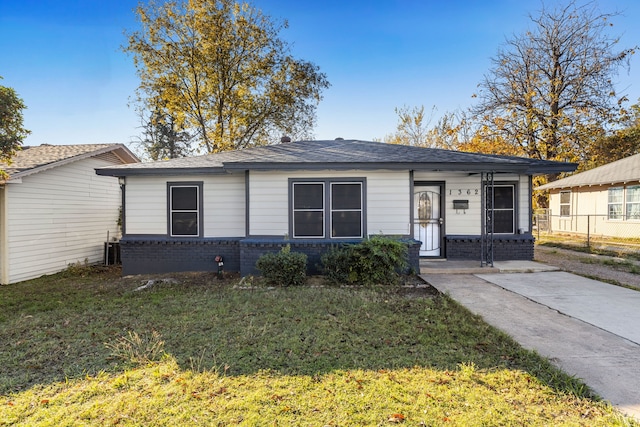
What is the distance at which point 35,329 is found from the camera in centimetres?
407

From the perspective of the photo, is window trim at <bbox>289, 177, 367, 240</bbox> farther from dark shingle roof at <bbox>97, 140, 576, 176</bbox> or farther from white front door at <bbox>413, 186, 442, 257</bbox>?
white front door at <bbox>413, 186, 442, 257</bbox>

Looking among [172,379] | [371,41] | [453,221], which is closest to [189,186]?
[172,379]

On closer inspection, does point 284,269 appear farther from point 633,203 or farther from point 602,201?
point 602,201

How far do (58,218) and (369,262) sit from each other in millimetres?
8583

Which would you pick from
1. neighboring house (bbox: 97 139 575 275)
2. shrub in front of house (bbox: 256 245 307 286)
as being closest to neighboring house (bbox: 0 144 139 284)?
neighboring house (bbox: 97 139 575 275)

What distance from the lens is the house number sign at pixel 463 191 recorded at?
8328mm

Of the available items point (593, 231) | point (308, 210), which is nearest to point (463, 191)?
point (308, 210)

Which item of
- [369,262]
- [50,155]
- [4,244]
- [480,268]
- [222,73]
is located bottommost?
[480,268]

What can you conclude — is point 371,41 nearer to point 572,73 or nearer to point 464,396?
point 464,396

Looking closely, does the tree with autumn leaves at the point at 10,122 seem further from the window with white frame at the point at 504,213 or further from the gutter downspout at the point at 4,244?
the window with white frame at the point at 504,213

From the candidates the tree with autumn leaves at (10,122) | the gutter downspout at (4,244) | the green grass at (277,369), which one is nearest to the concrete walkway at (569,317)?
the green grass at (277,369)

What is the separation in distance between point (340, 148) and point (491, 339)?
6.18 m

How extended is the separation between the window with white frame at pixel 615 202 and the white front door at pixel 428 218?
37.4 ft

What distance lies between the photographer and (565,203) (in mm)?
17406
